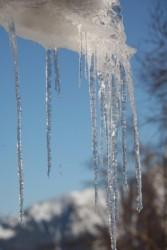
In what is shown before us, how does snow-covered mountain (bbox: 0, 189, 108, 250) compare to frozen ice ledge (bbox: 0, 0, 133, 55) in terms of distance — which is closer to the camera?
frozen ice ledge (bbox: 0, 0, 133, 55)

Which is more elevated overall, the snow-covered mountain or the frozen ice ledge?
the frozen ice ledge

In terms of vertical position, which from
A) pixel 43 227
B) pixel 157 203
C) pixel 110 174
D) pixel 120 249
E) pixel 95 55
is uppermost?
pixel 95 55

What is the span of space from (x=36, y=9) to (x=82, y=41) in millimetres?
427

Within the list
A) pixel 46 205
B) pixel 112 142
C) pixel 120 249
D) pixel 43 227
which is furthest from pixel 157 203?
pixel 46 205

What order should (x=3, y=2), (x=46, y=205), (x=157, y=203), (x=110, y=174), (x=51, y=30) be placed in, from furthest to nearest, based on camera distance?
(x=46, y=205)
(x=157, y=203)
(x=110, y=174)
(x=51, y=30)
(x=3, y=2)

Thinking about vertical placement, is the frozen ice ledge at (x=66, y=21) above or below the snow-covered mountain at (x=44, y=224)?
above

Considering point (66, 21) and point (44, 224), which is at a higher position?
point (66, 21)

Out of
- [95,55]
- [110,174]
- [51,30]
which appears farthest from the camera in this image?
[110,174]

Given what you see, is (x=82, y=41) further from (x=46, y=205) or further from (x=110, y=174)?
(x=46, y=205)

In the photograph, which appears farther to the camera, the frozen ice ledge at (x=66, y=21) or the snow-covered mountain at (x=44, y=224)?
the snow-covered mountain at (x=44, y=224)

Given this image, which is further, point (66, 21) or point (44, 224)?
point (44, 224)

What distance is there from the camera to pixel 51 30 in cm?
275

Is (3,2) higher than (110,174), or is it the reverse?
(3,2)

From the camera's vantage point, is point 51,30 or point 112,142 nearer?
point 51,30
